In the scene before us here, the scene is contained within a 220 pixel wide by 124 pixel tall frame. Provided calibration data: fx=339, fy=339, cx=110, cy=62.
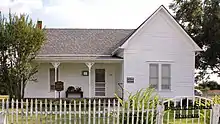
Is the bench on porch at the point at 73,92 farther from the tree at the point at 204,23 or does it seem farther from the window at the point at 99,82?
the tree at the point at 204,23

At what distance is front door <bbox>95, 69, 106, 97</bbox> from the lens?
23.1 meters

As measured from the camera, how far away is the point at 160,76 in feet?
69.0

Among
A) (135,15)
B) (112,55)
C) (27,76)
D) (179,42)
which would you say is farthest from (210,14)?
(27,76)

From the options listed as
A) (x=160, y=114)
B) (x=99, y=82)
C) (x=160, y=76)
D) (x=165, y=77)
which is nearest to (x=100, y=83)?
(x=99, y=82)

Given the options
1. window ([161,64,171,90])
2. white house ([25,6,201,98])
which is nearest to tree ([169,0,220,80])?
white house ([25,6,201,98])

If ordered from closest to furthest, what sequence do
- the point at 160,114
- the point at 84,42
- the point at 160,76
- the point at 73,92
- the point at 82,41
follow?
the point at 160,114, the point at 160,76, the point at 73,92, the point at 84,42, the point at 82,41

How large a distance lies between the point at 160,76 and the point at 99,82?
14.5 ft

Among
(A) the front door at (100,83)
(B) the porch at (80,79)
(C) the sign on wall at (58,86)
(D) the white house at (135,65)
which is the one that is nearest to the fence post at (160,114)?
(D) the white house at (135,65)

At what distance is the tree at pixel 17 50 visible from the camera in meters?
20.7

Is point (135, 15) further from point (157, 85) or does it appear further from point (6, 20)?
point (6, 20)

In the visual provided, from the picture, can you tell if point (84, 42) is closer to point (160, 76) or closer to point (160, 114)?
point (160, 76)

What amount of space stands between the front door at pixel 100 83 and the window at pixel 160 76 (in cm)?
356

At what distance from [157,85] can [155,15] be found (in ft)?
14.3

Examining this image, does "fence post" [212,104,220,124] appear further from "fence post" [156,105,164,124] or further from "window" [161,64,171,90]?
"window" [161,64,171,90]
